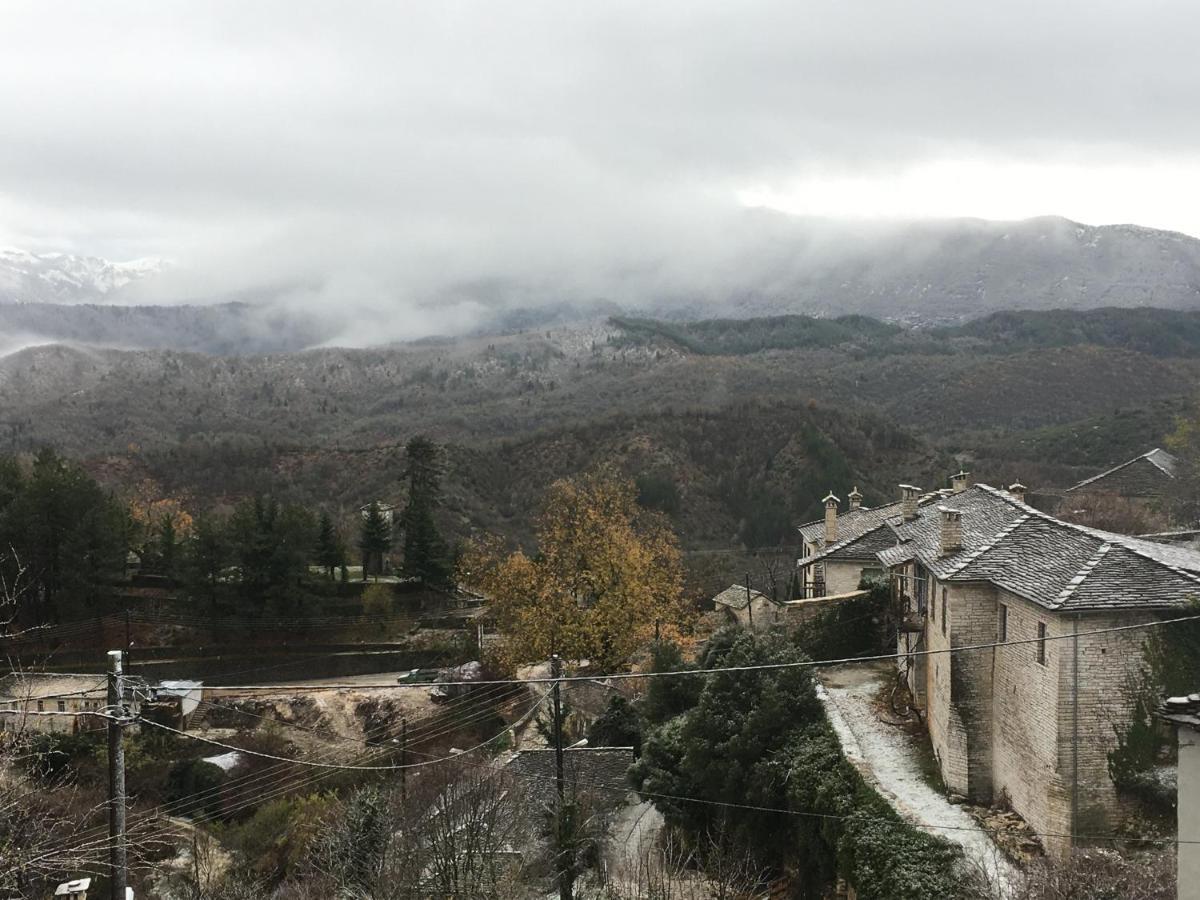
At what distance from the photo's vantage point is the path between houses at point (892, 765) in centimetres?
1548

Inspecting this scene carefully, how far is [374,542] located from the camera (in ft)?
179

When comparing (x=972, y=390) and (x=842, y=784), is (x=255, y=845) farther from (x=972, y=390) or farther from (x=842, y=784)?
(x=972, y=390)

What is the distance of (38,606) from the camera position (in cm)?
4434

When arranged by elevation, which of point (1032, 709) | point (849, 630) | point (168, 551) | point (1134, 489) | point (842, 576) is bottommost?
point (168, 551)

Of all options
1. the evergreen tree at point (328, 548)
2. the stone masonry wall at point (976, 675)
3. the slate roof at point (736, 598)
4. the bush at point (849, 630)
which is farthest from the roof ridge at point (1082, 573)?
the evergreen tree at point (328, 548)

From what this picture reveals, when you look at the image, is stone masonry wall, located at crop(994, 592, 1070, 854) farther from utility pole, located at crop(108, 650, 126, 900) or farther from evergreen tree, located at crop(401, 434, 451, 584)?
evergreen tree, located at crop(401, 434, 451, 584)

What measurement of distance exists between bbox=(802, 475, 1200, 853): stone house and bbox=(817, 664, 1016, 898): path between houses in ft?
2.14

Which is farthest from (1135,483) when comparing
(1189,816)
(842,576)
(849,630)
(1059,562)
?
(1189,816)

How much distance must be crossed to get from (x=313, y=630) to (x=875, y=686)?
30.5m

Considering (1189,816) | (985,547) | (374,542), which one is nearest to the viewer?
(1189,816)

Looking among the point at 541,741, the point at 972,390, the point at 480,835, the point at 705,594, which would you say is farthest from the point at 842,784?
the point at 972,390

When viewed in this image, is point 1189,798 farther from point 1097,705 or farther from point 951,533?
point 951,533

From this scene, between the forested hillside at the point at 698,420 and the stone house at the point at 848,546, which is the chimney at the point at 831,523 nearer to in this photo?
the stone house at the point at 848,546

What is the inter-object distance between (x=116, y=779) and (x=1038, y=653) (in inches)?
518
